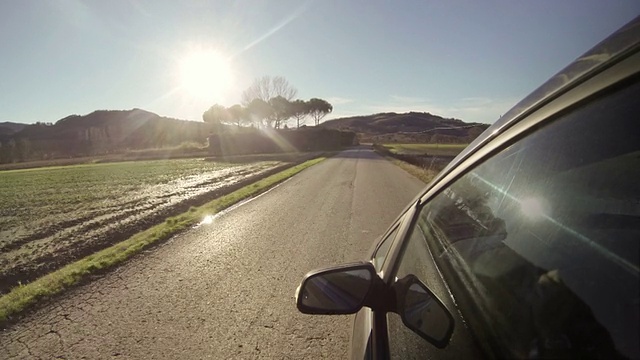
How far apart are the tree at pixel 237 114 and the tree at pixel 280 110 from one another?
29.5 ft

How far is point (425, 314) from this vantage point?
4.00 feet

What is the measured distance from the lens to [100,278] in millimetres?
5102

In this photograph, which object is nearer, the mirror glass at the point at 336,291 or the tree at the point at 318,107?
the mirror glass at the point at 336,291

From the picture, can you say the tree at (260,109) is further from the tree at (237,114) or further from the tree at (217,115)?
the tree at (217,115)

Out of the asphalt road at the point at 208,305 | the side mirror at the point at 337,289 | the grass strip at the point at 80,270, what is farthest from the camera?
the grass strip at the point at 80,270

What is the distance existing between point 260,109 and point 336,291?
86.7 meters

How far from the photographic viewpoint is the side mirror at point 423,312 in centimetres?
112

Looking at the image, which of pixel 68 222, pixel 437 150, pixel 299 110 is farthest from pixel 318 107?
pixel 68 222

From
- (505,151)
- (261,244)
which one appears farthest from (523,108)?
(261,244)

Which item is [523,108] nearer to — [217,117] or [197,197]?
[197,197]

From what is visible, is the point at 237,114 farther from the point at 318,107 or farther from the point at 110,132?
the point at 110,132

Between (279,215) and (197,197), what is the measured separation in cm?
515

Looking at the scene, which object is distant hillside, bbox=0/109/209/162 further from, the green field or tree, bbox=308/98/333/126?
the green field

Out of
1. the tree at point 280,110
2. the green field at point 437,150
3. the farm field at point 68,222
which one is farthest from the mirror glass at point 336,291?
the tree at point 280,110
